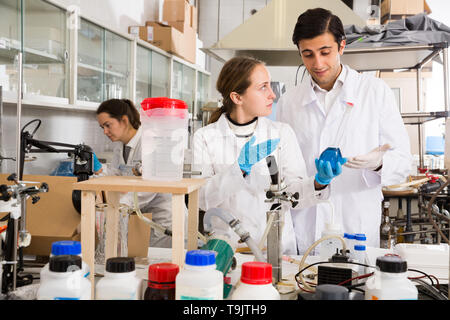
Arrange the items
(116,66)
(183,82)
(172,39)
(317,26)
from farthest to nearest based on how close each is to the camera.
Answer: (183,82) < (172,39) < (116,66) < (317,26)

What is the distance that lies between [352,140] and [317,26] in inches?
19.5

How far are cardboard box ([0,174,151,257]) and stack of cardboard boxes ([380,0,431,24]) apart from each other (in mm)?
2665

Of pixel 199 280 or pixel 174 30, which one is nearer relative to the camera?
pixel 199 280

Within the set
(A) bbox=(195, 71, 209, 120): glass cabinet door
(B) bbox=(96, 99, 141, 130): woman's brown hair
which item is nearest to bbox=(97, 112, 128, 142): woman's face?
(B) bbox=(96, 99, 141, 130): woman's brown hair

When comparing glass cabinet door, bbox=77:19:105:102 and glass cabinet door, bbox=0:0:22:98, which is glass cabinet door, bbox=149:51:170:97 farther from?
glass cabinet door, bbox=0:0:22:98

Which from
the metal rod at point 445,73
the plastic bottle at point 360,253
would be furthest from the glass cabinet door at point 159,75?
the plastic bottle at point 360,253

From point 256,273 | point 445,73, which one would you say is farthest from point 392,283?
point 445,73

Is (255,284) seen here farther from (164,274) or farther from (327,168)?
(327,168)

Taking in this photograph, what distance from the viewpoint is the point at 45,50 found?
2.77m

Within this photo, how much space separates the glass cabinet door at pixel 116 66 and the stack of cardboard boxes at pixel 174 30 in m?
0.53

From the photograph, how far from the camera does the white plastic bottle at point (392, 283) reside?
2.31 ft
